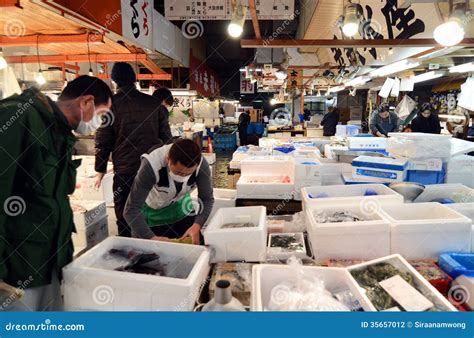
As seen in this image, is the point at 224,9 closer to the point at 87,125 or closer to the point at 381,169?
the point at 381,169

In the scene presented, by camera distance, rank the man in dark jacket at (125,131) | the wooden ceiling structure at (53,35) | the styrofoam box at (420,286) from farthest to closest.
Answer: the man in dark jacket at (125,131), the wooden ceiling structure at (53,35), the styrofoam box at (420,286)

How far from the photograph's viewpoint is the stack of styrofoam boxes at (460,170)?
3205 mm

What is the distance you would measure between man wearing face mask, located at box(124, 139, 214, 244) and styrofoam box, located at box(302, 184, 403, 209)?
0.86m

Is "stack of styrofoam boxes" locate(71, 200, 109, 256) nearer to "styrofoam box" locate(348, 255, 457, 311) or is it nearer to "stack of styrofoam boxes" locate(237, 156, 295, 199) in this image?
"stack of styrofoam boxes" locate(237, 156, 295, 199)

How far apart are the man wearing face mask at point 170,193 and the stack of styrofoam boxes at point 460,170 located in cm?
239

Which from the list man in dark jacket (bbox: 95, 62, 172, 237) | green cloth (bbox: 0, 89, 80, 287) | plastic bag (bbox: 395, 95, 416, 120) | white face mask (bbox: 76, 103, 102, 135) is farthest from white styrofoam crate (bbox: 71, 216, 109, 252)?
plastic bag (bbox: 395, 95, 416, 120)

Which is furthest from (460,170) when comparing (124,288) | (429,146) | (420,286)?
(124,288)

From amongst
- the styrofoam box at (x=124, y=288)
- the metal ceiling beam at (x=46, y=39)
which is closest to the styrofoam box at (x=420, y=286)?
the styrofoam box at (x=124, y=288)

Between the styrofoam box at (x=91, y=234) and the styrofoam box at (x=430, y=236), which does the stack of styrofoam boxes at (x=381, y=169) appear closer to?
the styrofoam box at (x=430, y=236)

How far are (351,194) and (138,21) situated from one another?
439cm

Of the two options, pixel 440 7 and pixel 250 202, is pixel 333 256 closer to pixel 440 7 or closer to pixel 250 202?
pixel 250 202

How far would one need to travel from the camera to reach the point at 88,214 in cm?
412

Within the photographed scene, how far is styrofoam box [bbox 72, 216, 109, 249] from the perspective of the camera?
4.12 m
